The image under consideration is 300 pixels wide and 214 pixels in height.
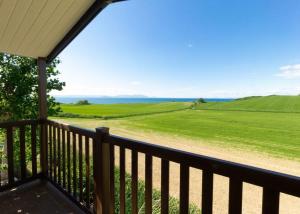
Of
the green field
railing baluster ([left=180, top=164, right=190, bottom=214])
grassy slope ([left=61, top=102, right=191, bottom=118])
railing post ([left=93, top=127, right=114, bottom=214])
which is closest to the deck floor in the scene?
railing post ([left=93, top=127, right=114, bottom=214])

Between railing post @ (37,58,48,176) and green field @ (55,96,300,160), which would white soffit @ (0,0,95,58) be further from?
green field @ (55,96,300,160)

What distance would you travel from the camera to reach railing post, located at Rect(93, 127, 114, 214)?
170 cm

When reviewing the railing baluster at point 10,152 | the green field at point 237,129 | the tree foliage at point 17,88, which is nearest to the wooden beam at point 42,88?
the railing baluster at point 10,152

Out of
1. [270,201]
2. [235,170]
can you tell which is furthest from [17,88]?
[270,201]

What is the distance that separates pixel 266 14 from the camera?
61.5ft

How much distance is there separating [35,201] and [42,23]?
6.91 ft

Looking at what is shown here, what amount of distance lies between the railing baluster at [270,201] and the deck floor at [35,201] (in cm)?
191

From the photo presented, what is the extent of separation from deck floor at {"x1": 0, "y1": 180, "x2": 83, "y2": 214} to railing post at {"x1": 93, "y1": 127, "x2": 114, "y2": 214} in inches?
22.2

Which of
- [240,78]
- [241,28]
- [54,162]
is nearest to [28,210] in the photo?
[54,162]

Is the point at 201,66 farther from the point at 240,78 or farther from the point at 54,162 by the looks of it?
the point at 54,162

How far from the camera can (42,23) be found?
7.72 feet

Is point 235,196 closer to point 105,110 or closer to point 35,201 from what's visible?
point 35,201

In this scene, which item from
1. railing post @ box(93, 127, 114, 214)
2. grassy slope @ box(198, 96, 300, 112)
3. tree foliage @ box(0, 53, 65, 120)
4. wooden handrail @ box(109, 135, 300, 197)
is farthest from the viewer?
grassy slope @ box(198, 96, 300, 112)

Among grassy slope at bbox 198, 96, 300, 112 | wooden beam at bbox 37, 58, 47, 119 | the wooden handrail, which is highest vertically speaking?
wooden beam at bbox 37, 58, 47, 119
